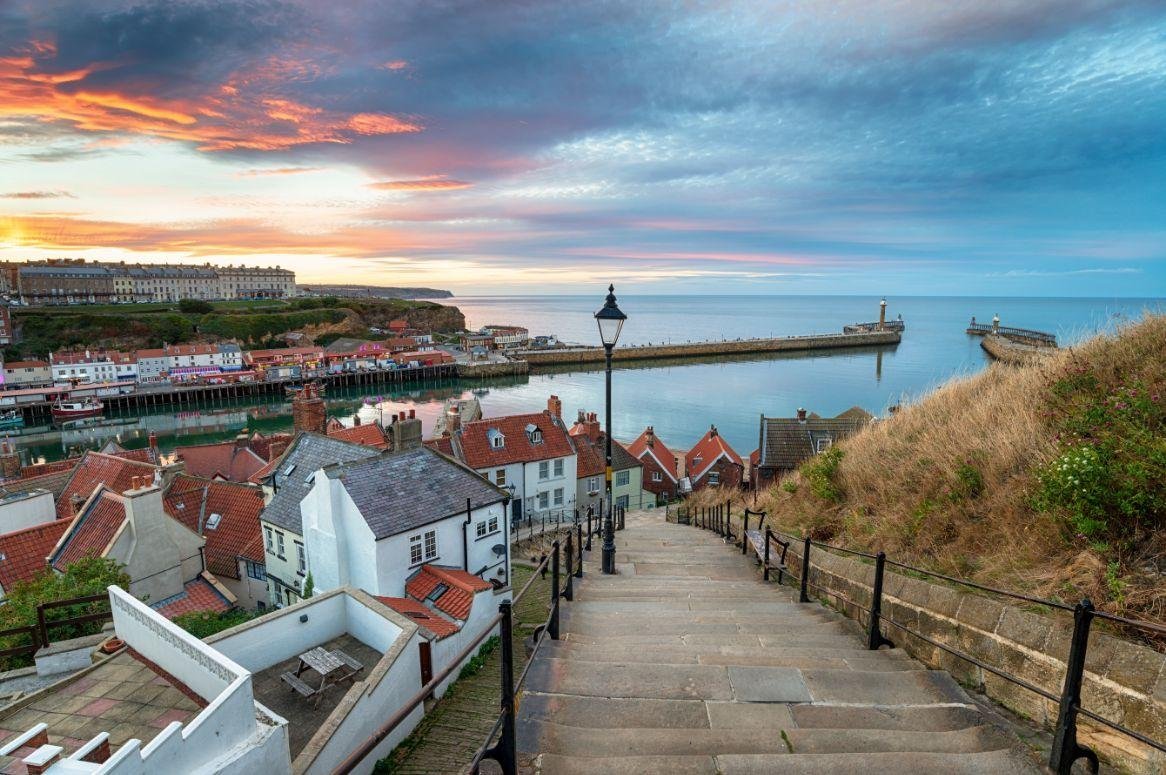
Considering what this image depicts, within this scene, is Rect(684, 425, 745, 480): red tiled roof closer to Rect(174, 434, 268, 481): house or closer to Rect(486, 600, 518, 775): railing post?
Rect(174, 434, 268, 481): house

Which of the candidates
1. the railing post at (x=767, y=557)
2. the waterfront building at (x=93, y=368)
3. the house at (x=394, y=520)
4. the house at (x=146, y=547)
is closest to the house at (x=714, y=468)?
the house at (x=394, y=520)

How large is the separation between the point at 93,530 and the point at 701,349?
355ft

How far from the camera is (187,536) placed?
61.6 feet

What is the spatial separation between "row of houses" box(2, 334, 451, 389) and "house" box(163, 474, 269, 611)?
74905 mm

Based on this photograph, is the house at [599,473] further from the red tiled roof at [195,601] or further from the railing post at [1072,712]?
the railing post at [1072,712]

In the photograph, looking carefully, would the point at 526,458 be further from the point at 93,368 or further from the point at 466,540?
the point at 93,368

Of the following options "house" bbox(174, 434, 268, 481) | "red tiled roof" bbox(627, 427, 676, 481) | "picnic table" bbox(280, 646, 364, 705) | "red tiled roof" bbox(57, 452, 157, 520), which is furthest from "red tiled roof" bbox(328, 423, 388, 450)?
"picnic table" bbox(280, 646, 364, 705)

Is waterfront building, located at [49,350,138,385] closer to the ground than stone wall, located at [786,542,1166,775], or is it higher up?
closer to the ground

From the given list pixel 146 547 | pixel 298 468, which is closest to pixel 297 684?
pixel 146 547

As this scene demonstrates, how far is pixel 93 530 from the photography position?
18.0 m

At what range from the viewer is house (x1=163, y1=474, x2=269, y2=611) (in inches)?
827

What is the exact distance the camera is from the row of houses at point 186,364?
273 feet

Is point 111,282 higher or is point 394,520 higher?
point 111,282

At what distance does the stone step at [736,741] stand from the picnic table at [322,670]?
818 centimetres
